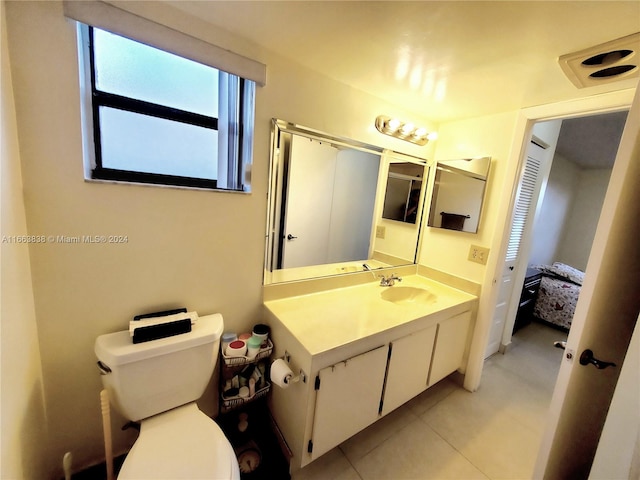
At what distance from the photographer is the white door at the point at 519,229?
2.17m

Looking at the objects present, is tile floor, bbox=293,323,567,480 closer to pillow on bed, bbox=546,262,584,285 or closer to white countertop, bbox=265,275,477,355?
white countertop, bbox=265,275,477,355

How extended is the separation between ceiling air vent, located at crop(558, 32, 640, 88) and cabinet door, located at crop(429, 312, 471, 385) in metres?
1.50

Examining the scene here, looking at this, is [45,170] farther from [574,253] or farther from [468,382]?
[574,253]

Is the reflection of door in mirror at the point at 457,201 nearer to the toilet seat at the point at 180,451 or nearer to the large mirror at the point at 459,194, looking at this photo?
the large mirror at the point at 459,194

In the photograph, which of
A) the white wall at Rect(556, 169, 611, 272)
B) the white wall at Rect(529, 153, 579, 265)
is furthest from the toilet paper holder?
the white wall at Rect(556, 169, 611, 272)

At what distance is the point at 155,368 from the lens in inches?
41.4

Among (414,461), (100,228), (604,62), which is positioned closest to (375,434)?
(414,461)

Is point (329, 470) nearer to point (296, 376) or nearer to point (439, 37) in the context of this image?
point (296, 376)

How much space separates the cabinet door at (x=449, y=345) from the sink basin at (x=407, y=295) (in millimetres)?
225

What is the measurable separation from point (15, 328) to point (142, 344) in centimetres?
37

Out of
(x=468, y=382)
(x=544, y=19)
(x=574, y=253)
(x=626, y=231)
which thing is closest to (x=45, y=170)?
(x=544, y=19)

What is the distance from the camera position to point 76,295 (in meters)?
1.03

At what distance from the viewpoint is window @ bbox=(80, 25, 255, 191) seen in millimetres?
1052

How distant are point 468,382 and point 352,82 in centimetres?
240
